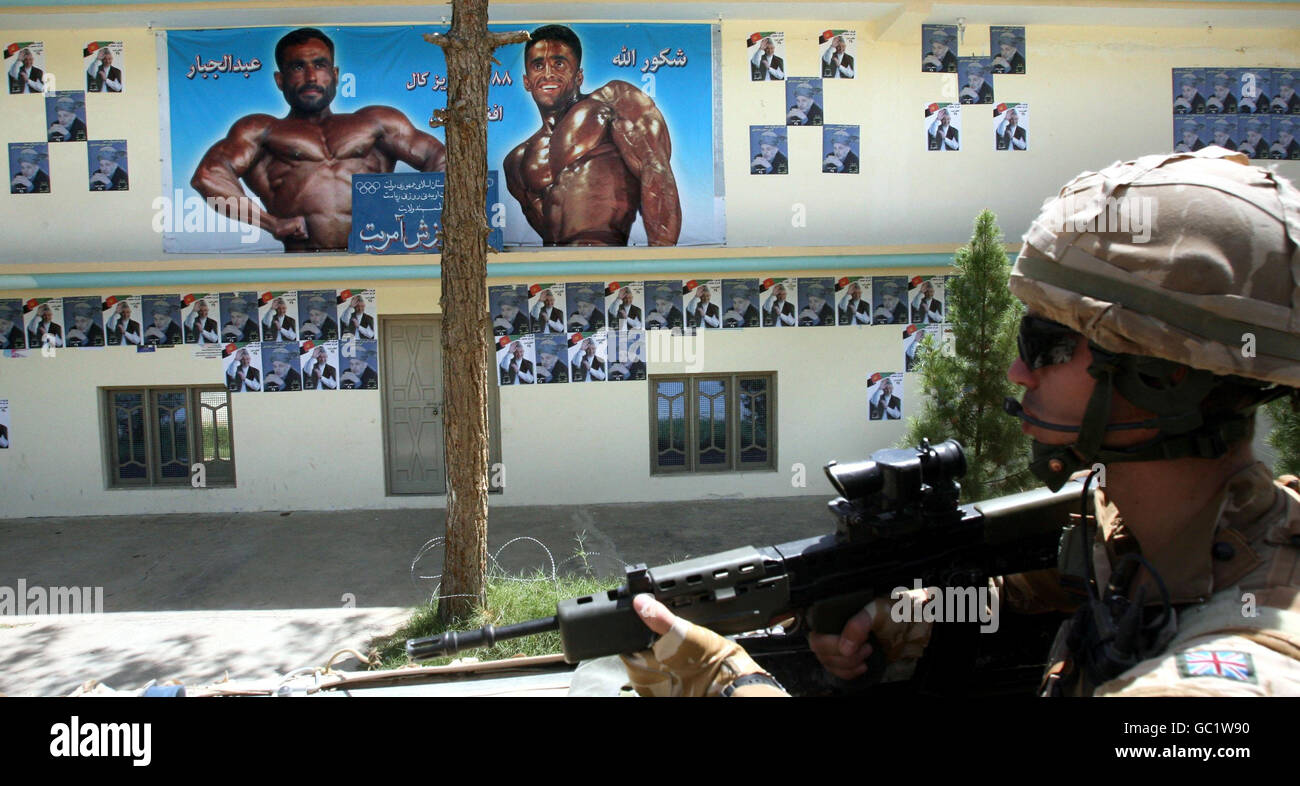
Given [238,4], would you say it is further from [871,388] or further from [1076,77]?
[1076,77]

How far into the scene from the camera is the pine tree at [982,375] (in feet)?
16.5

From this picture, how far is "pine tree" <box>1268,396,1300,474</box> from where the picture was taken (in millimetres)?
4031

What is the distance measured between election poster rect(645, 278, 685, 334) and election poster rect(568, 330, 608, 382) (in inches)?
22.5

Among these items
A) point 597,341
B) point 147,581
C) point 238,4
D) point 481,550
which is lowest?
point 147,581

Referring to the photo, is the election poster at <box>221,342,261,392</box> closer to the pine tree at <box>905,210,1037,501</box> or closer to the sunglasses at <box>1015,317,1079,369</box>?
the pine tree at <box>905,210,1037,501</box>

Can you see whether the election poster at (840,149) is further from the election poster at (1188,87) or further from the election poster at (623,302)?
the election poster at (1188,87)

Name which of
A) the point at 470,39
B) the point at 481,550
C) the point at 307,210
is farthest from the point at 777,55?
the point at 481,550

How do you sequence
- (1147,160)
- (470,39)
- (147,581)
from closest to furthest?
1. (1147,160)
2. (470,39)
3. (147,581)

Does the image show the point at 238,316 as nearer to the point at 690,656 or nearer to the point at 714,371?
the point at 714,371

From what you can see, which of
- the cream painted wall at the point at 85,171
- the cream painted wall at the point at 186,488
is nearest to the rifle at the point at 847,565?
the cream painted wall at the point at 186,488

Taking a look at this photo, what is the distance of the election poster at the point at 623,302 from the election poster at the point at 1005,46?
4.60 meters

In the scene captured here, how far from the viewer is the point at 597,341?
829cm

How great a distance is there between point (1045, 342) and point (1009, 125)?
8.16m
